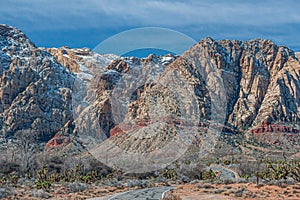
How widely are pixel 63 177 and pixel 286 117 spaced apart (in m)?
92.9

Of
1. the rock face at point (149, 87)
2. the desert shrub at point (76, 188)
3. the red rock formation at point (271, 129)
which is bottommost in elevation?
the desert shrub at point (76, 188)

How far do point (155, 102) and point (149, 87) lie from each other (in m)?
4.72

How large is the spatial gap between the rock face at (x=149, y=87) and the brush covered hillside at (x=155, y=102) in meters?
0.33

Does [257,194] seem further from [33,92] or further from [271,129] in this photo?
[33,92]

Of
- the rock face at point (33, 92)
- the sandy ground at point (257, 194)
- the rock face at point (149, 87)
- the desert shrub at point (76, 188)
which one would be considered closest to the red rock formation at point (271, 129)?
the rock face at point (149, 87)

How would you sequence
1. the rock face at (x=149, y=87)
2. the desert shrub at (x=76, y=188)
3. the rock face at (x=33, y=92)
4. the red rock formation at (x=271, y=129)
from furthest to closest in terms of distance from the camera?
the rock face at (x=33, y=92)
the red rock formation at (x=271, y=129)
the rock face at (x=149, y=87)
the desert shrub at (x=76, y=188)

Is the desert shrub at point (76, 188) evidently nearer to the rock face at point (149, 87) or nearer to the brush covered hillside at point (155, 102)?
the brush covered hillside at point (155, 102)

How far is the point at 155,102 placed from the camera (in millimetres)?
86875

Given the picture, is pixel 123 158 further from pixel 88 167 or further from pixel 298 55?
pixel 298 55

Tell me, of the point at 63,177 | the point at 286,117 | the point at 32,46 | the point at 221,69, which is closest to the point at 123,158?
the point at 63,177

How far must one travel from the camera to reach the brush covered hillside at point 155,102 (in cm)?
7562

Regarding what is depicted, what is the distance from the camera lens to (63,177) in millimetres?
51812

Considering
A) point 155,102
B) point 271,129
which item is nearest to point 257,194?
point 155,102

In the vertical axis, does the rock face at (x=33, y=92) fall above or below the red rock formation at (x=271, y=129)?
above
